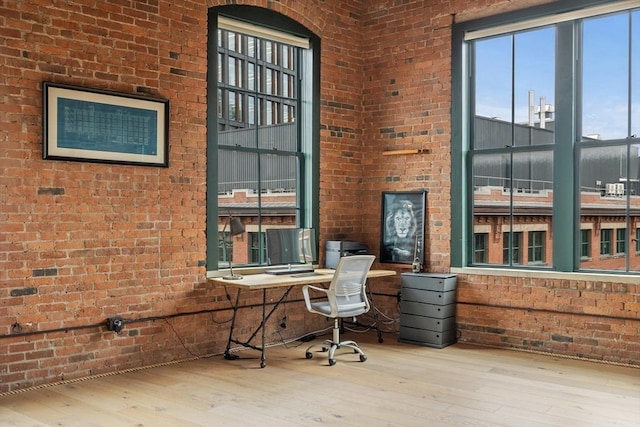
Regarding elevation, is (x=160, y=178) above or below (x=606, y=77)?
below

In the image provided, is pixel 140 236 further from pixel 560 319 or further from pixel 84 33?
pixel 560 319

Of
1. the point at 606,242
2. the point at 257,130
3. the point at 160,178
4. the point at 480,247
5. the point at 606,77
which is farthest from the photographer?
the point at 480,247

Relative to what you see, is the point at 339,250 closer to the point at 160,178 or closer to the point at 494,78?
the point at 160,178

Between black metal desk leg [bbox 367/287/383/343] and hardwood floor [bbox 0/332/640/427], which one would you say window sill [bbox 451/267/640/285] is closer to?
hardwood floor [bbox 0/332/640/427]

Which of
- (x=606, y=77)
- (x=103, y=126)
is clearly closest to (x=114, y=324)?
(x=103, y=126)

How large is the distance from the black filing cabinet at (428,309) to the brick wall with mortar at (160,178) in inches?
8.7

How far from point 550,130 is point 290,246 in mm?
2772

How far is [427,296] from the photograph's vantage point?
636cm

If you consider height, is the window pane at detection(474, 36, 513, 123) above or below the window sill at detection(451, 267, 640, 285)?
above

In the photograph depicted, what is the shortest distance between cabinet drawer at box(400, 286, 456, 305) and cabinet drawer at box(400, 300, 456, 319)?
4cm

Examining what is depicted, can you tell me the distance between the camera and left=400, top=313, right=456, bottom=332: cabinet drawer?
20.5ft

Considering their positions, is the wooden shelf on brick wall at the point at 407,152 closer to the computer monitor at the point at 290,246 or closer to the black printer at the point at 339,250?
the black printer at the point at 339,250

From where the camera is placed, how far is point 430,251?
6.76m

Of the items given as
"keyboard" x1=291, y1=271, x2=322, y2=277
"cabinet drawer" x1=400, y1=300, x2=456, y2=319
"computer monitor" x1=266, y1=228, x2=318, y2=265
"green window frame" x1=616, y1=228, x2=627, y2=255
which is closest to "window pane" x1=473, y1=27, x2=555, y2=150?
"green window frame" x1=616, y1=228, x2=627, y2=255
